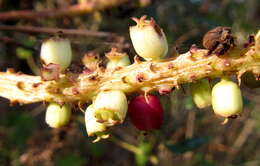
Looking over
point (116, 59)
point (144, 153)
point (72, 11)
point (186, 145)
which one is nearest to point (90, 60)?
point (116, 59)

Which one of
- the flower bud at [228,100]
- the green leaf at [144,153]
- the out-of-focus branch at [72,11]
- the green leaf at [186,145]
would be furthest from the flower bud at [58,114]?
the out-of-focus branch at [72,11]

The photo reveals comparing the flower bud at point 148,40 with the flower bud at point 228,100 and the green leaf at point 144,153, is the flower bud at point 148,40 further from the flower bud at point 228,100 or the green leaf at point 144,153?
the green leaf at point 144,153

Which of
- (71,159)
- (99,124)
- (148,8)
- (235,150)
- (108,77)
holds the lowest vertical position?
(235,150)

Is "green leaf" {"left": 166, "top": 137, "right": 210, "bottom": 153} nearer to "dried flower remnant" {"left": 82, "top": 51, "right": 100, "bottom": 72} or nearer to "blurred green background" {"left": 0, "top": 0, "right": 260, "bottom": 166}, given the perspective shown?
"blurred green background" {"left": 0, "top": 0, "right": 260, "bottom": 166}

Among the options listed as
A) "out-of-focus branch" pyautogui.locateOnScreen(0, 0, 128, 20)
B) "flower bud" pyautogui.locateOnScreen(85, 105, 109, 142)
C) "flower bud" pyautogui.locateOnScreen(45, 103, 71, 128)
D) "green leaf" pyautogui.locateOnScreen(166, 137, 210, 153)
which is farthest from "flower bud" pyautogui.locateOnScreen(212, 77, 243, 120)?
"out-of-focus branch" pyautogui.locateOnScreen(0, 0, 128, 20)

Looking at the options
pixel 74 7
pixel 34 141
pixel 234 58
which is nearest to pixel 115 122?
pixel 234 58

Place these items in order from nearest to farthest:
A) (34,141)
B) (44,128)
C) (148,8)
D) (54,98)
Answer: (54,98) → (148,8) → (34,141) → (44,128)

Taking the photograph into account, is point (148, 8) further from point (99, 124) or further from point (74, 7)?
point (99, 124)

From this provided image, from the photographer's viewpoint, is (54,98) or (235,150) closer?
(54,98)

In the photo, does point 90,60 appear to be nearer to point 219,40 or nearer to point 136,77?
point 136,77
